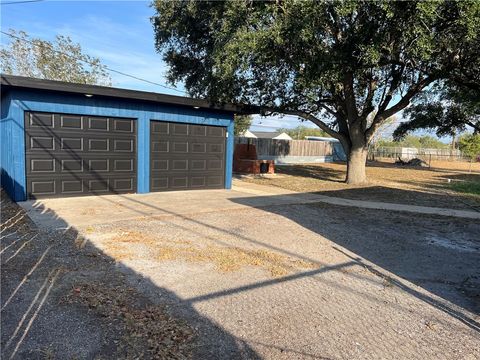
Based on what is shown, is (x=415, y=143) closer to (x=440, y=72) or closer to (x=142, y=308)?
(x=440, y=72)

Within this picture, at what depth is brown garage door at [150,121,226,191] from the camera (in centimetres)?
1185

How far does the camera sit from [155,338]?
3.20 meters

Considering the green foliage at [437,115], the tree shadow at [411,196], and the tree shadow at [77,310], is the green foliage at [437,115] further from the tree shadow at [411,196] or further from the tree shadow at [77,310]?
the tree shadow at [77,310]

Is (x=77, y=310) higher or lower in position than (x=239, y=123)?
lower

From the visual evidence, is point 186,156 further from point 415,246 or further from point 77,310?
point 77,310

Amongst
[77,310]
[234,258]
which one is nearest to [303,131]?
[234,258]

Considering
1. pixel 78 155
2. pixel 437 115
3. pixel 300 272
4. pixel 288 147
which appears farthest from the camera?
pixel 288 147

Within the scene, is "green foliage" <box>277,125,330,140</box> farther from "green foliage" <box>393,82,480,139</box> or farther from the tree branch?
the tree branch

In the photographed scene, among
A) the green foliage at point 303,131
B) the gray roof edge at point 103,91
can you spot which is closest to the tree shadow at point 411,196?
the gray roof edge at point 103,91

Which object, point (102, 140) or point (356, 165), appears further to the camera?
point (356, 165)

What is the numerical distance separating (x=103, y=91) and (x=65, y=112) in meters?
1.11

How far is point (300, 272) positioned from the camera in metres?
5.11

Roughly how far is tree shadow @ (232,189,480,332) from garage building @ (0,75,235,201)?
287cm

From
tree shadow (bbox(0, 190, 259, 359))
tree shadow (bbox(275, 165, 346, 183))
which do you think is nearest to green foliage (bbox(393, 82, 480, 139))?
tree shadow (bbox(275, 165, 346, 183))
